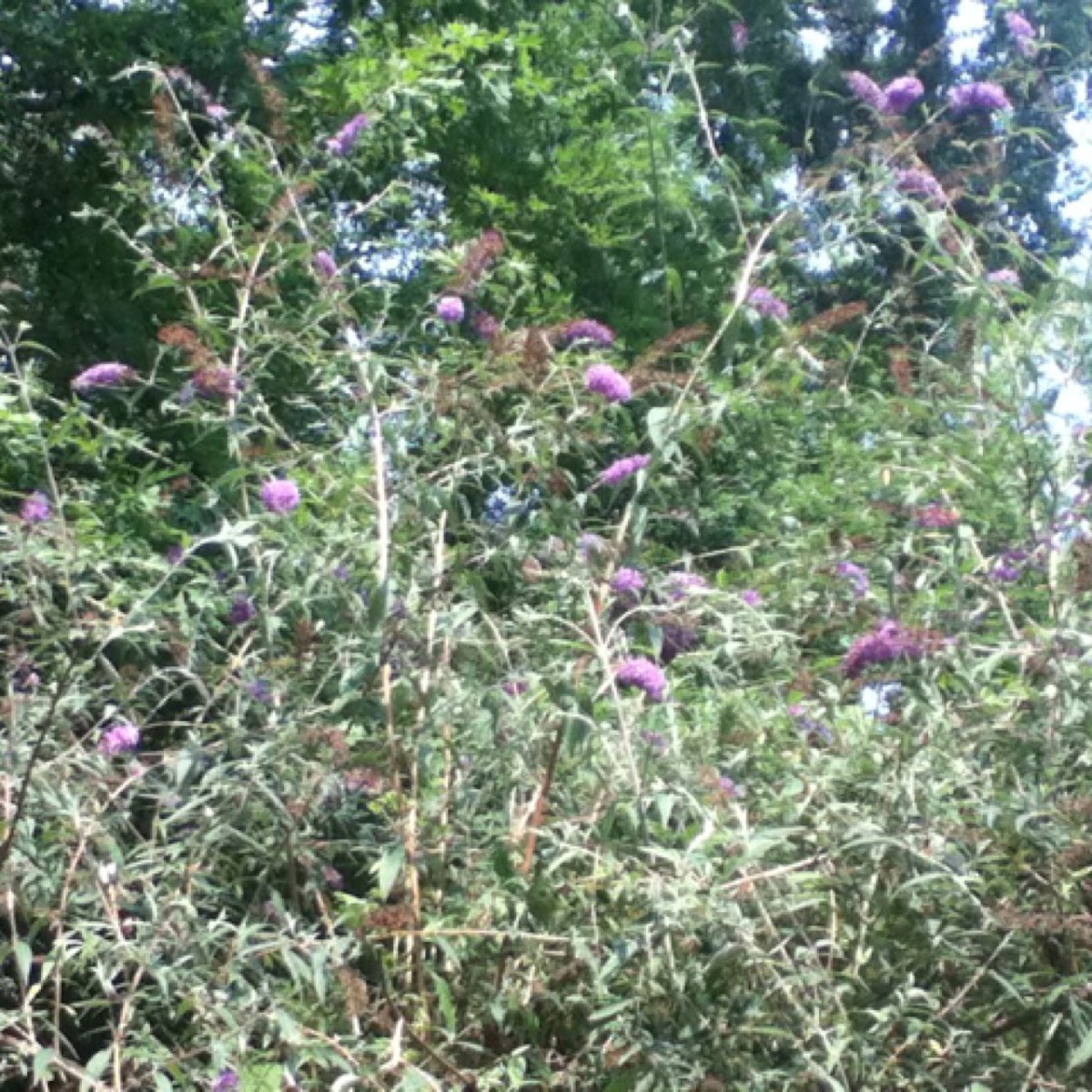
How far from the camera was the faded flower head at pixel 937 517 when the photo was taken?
2.49m

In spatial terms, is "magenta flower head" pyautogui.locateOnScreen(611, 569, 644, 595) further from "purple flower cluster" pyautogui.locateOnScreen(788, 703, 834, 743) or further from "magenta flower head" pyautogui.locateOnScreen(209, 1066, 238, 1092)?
"magenta flower head" pyautogui.locateOnScreen(209, 1066, 238, 1092)

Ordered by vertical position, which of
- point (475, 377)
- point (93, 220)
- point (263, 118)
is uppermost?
point (475, 377)

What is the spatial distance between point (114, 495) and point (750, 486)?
310cm

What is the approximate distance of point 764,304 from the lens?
277 centimetres

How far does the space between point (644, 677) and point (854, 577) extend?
2.25 feet

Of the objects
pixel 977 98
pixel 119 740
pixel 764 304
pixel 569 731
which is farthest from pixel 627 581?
pixel 977 98

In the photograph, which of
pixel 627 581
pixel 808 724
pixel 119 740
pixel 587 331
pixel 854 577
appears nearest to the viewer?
pixel 627 581

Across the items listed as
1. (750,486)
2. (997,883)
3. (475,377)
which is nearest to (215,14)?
(750,486)

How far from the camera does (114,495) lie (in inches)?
A: 231

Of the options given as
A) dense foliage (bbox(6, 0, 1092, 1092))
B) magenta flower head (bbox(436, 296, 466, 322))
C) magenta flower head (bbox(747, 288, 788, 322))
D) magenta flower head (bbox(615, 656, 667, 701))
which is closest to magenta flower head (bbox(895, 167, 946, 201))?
dense foliage (bbox(6, 0, 1092, 1092))

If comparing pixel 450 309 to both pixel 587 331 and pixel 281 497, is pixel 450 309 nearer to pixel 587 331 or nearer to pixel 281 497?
pixel 587 331

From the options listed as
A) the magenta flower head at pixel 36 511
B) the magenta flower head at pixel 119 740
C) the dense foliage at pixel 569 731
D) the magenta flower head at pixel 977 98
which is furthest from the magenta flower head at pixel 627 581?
the magenta flower head at pixel 977 98

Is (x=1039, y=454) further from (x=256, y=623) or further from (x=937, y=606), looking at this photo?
(x=256, y=623)

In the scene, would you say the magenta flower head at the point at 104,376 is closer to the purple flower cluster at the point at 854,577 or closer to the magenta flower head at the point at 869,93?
the purple flower cluster at the point at 854,577
